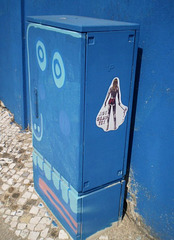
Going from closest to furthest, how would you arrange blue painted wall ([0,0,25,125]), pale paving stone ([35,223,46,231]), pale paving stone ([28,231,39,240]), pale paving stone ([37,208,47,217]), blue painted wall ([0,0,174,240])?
blue painted wall ([0,0,174,240]), pale paving stone ([28,231,39,240]), pale paving stone ([35,223,46,231]), pale paving stone ([37,208,47,217]), blue painted wall ([0,0,25,125])

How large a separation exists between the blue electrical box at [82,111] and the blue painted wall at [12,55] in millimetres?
1927

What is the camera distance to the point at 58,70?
8.09 ft

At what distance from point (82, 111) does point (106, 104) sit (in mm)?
233

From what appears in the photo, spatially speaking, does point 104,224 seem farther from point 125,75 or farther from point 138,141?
point 125,75

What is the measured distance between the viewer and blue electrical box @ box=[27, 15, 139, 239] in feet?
7.27

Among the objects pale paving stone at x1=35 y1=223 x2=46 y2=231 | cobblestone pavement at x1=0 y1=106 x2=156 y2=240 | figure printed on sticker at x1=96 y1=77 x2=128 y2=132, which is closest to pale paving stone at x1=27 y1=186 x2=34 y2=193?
cobblestone pavement at x1=0 y1=106 x2=156 y2=240

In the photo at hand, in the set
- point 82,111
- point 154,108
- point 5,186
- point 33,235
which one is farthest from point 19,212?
point 154,108

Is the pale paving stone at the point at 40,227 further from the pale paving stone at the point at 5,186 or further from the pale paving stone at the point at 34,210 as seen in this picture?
the pale paving stone at the point at 5,186

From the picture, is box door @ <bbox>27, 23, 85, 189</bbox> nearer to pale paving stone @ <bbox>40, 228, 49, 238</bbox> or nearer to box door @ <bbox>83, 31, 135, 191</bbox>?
box door @ <bbox>83, 31, 135, 191</bbox>

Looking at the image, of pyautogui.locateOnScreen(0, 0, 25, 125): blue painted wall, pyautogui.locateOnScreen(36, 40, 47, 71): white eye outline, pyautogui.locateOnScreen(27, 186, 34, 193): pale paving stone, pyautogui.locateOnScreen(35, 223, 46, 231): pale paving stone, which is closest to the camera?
pyautogui.locateOnScreen(36, 40, 47, 71): white eye outline

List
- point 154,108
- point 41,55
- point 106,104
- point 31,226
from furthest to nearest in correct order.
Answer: point 31,226 → point 41,55 → point 154,108 → point 106,104

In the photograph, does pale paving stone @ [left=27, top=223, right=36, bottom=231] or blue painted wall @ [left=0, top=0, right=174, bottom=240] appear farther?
pale paving stone @ [left=27, top=223, right=36, bottom=231]

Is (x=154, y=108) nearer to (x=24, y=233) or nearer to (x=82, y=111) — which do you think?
(x=82, y=111)

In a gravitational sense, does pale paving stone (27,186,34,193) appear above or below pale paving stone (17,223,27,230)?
above
